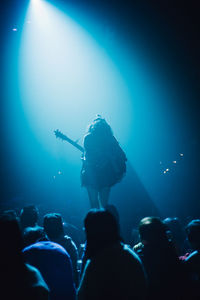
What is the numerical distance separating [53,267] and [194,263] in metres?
1.45

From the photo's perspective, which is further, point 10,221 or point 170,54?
point 170,54

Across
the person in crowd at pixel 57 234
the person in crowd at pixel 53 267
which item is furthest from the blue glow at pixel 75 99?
the person in crowd at pixel 53 267

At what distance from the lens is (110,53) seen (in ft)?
32.1

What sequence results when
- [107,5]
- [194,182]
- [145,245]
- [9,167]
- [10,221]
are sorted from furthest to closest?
A: [194,182] → [9,167] → [107,5] → [145,245] → [10,221]

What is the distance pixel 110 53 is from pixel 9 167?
657 cm

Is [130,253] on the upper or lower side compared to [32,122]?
lower

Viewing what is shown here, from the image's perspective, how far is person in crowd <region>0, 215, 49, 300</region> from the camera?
1.43m

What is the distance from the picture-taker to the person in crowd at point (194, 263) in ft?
6.97

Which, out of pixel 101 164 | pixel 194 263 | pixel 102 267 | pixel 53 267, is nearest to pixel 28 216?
pixel 101 164

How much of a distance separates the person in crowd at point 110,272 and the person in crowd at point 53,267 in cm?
57

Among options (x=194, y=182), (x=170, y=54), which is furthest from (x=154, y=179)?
(x=170, y=54)

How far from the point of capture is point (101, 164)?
4020 mm

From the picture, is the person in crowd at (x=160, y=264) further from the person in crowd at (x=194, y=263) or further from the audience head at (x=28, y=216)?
the audience head at (x=28, y=216)

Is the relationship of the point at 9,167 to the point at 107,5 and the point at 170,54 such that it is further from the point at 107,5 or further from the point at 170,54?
the point at 170,54
